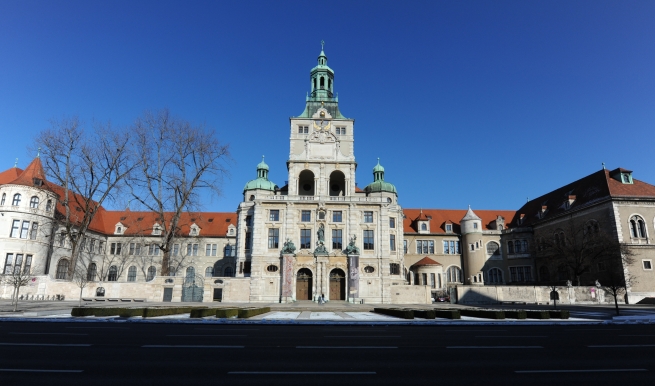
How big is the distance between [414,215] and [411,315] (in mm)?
50597

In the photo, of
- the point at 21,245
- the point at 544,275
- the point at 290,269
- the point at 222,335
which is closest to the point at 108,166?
the point at 21,245

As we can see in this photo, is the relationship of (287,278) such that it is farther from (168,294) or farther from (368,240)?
(168,294)

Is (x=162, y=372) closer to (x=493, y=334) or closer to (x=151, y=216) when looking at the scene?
(x=493, y=334)

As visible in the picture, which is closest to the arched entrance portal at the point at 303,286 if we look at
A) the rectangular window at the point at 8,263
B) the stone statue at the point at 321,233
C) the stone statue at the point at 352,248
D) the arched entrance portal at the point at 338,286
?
the arched entrance portal at the point at 338,286

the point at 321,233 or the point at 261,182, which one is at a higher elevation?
the point at 261,182

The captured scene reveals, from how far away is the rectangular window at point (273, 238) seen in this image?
51.9 meters

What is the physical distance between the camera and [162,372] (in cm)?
865

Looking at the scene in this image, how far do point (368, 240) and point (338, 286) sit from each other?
712 cm

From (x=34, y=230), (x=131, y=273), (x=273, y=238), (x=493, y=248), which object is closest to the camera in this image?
(x=273, y=238)

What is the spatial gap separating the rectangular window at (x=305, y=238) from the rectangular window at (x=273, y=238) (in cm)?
307

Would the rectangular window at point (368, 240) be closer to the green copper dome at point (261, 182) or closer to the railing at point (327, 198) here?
the railing at point (327, 198)

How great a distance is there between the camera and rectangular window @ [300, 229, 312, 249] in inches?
2048

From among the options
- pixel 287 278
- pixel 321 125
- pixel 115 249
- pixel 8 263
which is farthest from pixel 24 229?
pixel 321 125

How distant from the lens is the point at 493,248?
66.8 metres
